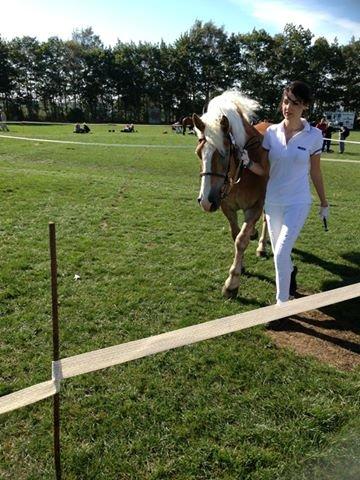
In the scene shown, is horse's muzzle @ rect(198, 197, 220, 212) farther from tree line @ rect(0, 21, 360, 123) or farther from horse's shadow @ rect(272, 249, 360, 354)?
tree line @ rect(0, 21, 360, 123)

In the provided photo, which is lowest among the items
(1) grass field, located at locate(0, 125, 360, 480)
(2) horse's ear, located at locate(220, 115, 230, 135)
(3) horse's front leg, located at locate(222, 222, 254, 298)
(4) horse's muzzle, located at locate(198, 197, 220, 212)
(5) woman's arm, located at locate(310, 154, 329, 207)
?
(1) grass field, located at locate(0, 125, 360, 480)

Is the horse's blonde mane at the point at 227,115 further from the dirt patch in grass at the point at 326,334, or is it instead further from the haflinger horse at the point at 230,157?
the dirt patch in grass at the point at 326,334

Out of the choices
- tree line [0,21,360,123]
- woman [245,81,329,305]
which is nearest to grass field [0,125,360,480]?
woman [245,81,329,305]

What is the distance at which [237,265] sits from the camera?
5.21 metres

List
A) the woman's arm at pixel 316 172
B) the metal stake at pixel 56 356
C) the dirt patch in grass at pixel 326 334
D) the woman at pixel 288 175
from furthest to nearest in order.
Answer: the woman's arm at pixel 316 172, the woman at pixel 288 175, the dirt patch in grass at pixel 326 334, the metal stake at pixel 56 356

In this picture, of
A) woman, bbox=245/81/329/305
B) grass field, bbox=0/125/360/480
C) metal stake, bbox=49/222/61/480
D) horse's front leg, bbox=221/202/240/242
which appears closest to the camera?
metal stake, bbox=49/222/61/480

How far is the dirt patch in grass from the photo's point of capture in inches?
161

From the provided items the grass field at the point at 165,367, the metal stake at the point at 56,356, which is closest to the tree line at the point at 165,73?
the grass field at the point at 165,367

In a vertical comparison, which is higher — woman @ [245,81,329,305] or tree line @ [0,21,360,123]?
tree line @ [0,21,360,123]

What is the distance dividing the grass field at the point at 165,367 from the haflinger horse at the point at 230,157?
94 centimetres

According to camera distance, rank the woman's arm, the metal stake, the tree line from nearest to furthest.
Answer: the metal stake, the woman's arm, the tree line

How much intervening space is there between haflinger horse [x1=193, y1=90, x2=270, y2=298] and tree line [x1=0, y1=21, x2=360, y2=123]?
2745 inches

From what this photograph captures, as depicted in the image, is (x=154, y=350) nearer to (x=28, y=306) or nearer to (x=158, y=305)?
(x=158, y=305)

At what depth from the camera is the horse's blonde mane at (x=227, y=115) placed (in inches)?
169
